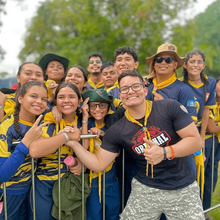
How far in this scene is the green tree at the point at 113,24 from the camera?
16.4 metres

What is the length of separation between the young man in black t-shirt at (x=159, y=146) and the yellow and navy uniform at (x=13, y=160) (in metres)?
0.54

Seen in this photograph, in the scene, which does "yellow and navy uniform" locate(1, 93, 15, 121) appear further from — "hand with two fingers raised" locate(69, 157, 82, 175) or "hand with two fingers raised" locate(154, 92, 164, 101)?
"hand with two fingers raised" locate(154, 92, 164, 101)

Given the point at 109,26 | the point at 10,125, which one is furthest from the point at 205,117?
the point at 109,26

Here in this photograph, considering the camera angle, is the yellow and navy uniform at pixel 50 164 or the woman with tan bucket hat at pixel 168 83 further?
the woman with tan bucket hat at pixel 168 83

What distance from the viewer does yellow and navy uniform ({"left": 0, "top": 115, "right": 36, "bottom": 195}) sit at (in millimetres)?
2156

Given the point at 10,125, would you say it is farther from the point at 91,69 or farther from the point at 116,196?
the point at 91,69

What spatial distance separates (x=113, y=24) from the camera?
17.5 metres

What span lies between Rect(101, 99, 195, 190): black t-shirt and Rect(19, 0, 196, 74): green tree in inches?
581

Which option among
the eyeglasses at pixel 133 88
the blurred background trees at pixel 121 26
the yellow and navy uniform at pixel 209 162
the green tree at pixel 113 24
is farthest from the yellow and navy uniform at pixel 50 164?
the green tree at pixel 113 24

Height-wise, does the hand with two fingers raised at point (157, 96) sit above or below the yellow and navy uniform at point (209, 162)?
above

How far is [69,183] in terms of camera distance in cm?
267

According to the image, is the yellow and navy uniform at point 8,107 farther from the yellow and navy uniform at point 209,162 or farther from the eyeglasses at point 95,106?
the yellow and navy uniform at point 209,162

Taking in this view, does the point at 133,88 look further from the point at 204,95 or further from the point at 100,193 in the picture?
the point at 204,95

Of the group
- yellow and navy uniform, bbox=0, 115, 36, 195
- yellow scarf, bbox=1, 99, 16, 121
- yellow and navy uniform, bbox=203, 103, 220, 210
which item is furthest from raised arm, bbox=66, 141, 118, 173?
yellow and navy uniform, bbox=203, 103, 220, 210
